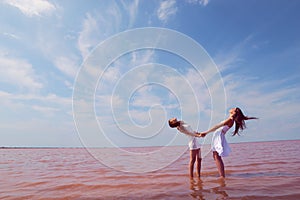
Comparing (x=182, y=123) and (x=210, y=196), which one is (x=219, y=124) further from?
(x=210, y=196)

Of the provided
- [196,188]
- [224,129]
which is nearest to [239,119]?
[224,129]

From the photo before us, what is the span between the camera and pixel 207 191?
629 cm

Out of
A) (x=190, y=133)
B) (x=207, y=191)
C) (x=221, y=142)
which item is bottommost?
(x=207, y=191)

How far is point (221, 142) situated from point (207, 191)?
7.88 ft

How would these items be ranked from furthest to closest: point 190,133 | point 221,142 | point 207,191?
1. point 190,133
2. point 221,142
3. point 207,191

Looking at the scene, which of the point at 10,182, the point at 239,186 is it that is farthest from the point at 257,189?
the point at 10,182

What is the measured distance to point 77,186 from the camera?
7.69 m

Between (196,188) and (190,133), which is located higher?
(190,133)

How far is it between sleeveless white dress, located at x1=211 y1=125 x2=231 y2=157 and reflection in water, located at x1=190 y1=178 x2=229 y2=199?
1.02 m

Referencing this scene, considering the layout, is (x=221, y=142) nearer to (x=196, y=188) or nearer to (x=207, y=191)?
(x=196, y=188)

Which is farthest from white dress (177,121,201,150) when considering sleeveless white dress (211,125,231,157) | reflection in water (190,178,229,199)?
reflection in water (190,178,229,199)

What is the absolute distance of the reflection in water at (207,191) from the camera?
5.75 metres

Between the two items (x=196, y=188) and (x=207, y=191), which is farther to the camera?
A: (x=196, y=188)

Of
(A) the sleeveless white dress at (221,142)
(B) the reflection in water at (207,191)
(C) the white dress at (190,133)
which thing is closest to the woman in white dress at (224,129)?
(A) the sleeveless white dress at (221,142)
